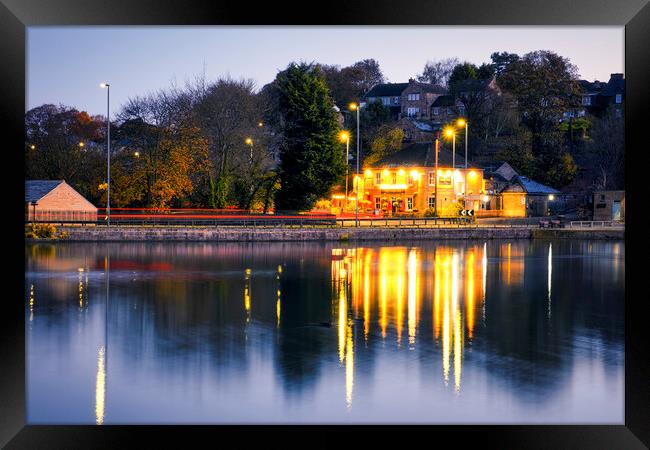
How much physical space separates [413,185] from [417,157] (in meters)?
2.56

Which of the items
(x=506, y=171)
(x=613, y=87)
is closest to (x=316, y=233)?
(x=506, y=171)

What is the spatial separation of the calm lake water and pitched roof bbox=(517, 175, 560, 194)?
122 feet

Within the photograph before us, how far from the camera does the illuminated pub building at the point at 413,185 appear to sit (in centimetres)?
6394

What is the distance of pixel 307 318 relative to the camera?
18.8 m

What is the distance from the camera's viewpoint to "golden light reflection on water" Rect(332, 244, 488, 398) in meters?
15.9

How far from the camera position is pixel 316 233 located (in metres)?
45.5

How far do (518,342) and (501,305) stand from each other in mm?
5186

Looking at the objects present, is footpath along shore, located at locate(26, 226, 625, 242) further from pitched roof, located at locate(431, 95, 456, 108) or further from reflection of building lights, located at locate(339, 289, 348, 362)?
pitched roof, located at locate(431, 95, 456, 108)

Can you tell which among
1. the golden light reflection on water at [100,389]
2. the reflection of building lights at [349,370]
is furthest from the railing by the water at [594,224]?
the golden light reflection on water at [100,389]

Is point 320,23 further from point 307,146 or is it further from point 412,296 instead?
point 307,146

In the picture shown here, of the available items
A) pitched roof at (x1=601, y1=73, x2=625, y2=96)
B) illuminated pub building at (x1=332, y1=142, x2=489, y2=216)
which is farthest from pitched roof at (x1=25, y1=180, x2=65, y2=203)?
pitched roof at (x1=601, y1=73, x2=625, y2=96)

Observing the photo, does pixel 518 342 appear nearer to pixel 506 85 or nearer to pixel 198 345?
pixel 198 345

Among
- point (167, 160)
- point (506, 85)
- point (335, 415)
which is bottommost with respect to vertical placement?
point (335, 415)
